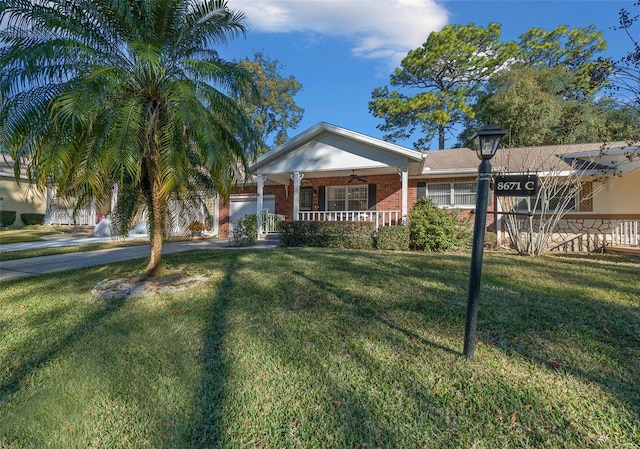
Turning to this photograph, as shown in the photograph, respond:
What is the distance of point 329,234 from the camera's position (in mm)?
11211

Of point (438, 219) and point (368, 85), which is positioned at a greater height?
point (368, 85)

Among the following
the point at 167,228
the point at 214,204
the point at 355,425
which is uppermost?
the point at 214,204

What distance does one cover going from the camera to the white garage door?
16172mm

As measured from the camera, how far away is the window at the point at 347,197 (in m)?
14.4

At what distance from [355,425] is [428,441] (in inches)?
19.4

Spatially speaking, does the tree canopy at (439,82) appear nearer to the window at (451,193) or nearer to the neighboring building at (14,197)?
the window at (451,193)

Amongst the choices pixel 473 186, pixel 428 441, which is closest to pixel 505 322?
pixel 428 441

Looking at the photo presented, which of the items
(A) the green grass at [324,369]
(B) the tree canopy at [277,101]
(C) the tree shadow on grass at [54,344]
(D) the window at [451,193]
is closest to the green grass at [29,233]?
(A) the green grass at [324,369]

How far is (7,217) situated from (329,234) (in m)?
20.1

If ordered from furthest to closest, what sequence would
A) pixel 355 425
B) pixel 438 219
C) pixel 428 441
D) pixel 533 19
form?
pixel 533 19, pixel 438 219, pixel 355 425, pixel 428 441

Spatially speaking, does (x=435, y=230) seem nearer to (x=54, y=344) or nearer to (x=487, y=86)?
(x=54, y=344)

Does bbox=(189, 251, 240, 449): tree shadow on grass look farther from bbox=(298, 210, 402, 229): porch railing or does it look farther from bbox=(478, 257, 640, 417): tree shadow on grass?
bbox=(298, 210, 402, 229): porch railing

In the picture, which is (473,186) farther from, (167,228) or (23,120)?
(23,120)

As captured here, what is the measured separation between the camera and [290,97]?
94.5 ft
